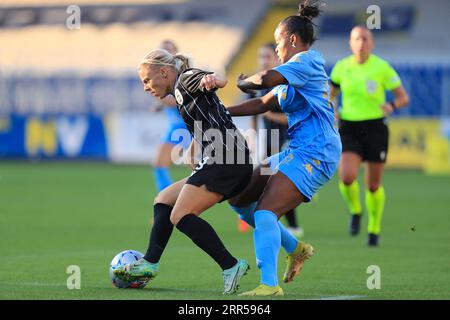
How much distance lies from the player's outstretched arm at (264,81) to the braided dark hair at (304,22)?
604mm

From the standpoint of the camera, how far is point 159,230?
845 centimetres

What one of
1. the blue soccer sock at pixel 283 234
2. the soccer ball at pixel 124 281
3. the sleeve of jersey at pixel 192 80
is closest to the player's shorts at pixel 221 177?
the blue soccer sock at pixel 283 234

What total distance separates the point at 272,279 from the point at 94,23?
36083 millimetres

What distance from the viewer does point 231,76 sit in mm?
36500

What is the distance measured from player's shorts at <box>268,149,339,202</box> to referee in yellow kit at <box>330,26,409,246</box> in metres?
4.75

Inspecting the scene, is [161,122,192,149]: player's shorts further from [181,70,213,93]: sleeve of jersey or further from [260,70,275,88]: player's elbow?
[260,70,275,88]: player's elbow

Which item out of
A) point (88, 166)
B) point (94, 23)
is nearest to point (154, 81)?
point (88, 166)

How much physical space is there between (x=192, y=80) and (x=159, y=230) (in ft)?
4.33

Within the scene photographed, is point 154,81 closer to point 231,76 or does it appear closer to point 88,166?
point 88,166

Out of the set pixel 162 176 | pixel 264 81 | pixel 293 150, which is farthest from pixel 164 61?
pixel 162 176

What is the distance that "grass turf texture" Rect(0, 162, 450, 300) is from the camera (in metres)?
8.55

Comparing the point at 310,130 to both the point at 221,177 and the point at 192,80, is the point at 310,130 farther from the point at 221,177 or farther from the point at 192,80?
the point at 192,80

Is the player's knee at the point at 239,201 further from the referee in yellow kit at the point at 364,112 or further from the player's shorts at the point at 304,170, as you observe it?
the referee in yellow kit at the point at 364,112

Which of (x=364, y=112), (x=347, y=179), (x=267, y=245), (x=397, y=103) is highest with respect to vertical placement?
(x=397, y=103)
